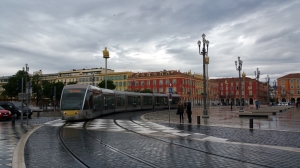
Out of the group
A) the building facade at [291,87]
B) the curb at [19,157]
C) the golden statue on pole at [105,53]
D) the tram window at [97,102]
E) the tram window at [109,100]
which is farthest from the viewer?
the building facade at [291,87]

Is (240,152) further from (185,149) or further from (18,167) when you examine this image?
(18,167)

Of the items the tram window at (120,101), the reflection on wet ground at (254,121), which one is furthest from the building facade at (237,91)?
the reflection on wet ground at (254,121)

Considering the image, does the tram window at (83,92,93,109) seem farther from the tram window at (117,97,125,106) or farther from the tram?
the tram window at (117,97,125,106)

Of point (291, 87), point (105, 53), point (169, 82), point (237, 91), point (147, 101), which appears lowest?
point (147, 101)

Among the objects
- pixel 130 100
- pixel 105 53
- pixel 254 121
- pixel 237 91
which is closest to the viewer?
pixel 254 121

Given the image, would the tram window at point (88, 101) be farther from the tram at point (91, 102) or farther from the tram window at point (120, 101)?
the tram window at point (120, 101)

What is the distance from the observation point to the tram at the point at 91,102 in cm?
2381

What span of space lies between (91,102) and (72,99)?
2242mm

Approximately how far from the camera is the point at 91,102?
85.7ft

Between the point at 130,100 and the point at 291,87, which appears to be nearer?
the point at 130,100

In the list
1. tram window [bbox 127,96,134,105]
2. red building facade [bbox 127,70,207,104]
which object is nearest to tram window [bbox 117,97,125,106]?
tram window [bbox 127,96,134,105]

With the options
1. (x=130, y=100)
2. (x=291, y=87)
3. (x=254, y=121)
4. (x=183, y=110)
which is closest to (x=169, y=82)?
(x=291, y=87)

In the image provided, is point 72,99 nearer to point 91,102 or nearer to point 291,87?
point 91,102

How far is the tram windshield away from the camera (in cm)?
2386
